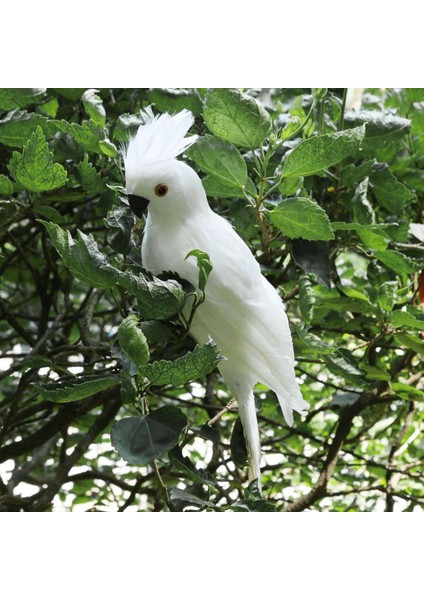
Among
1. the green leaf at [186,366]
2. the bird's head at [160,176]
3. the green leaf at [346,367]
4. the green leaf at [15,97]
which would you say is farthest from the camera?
the green leaf at [15,97]

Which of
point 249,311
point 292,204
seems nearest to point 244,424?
point 249,311

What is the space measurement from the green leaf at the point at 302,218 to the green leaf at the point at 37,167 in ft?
0.81

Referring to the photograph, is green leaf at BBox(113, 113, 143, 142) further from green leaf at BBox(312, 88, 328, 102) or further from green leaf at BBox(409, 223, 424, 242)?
green leaf at BBox(409, 223, 424, 242)

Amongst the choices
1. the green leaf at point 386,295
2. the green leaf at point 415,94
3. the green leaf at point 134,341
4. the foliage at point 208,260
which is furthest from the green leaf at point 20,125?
the green leaf at point 415,94

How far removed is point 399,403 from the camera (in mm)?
1617

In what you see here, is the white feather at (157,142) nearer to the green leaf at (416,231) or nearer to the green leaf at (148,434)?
the green leaf at (148,434)

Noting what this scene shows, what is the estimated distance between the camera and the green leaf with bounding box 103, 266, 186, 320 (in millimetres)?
681

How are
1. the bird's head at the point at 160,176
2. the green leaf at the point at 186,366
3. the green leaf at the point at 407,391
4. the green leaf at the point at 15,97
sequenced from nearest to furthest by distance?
the green leaf at the point at 186,366 → the bird's head at the point at 160,176 → the green leaf at the point at 15,97 → the green leaf at the point at 407,391

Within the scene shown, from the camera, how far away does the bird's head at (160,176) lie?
76cm

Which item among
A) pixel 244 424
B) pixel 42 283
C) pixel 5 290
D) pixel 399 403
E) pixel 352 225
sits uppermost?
pixel 352 225

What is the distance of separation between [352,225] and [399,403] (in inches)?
31.5

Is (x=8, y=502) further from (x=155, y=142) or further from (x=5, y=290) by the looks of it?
(x=5, y=290)

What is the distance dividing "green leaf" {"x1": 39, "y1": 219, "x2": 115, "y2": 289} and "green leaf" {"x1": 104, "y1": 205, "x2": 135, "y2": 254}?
83 millimetres

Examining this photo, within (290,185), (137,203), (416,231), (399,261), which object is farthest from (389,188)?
(137,203)
